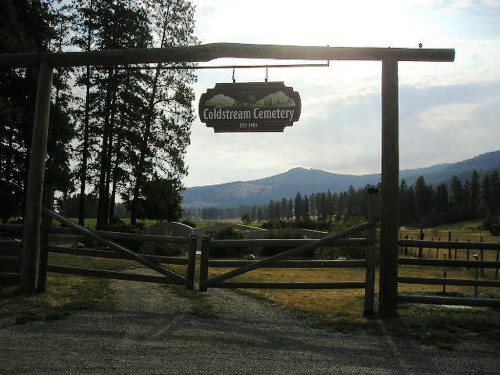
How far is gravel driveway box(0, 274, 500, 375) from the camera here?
5.02m

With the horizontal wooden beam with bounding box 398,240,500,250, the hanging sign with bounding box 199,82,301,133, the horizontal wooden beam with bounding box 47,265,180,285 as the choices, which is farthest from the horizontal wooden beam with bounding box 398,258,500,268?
the horizontal wooden beam with bounding box 47,265,180,285

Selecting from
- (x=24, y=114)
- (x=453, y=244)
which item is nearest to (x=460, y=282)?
(x=453, y=244)

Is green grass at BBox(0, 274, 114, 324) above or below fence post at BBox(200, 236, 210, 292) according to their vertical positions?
below

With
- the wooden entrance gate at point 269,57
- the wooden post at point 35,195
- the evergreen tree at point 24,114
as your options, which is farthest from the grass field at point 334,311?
the evergreen tree at point 24,114

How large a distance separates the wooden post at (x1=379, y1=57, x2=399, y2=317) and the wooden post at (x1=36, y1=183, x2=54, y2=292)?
Result: 5984 millimetres

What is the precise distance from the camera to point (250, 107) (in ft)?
27.6

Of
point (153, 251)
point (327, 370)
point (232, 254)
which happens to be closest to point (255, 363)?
point (327, 370)

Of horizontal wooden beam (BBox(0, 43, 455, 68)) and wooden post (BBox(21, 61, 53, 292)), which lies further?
wooden post (BBox(21, 61, 53, 292))

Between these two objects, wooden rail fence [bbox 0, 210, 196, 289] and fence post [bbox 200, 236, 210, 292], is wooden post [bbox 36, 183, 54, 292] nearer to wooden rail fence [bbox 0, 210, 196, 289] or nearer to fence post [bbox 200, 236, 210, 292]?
wooden rail fence [bbox 0, 210, 196, 289]

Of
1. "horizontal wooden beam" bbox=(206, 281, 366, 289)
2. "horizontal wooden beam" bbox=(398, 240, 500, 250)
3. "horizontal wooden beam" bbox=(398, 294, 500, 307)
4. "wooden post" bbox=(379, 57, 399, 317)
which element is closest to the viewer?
"horizontal wooden beam" bbox=(398, 294, 500, 307)

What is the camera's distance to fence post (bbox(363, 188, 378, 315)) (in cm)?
769

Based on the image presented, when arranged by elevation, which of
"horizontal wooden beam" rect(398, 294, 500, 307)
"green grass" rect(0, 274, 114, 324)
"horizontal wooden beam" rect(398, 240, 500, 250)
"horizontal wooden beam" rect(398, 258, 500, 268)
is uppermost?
"horizontal wooden beam" rect(398, 240, 500, 250)

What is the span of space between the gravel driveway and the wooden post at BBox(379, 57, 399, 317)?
4.36 ft

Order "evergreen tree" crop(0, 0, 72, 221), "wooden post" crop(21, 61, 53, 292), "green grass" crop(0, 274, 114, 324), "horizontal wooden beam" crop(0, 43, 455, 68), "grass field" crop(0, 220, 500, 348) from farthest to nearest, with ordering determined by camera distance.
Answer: "evergreen tree" crop(0, 0, 72, 221) < "wooden post" crop(21, 61, 53, 292) < "horizontal wooden beam" crop(0, 43, 455, 68) < "green grass" crop(0, 274, 114, 324) < "grass field" crop(0, 220, 500, 348)
